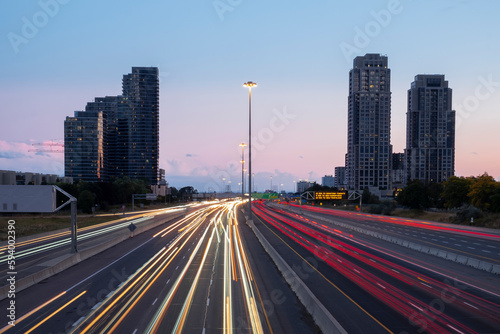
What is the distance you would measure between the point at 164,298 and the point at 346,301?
8.62 m

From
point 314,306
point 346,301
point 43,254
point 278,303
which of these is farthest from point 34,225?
point 314,306

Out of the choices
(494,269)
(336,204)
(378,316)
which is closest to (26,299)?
(378,316)

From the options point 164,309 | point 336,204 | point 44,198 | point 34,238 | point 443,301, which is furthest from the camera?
point 336,204

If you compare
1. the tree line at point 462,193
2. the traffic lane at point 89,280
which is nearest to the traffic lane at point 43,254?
the traffic lane at point 89,280

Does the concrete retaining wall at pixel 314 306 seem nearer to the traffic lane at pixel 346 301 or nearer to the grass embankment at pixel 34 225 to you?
the traffic lane at pixel 346 301

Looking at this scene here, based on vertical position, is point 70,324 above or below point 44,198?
below

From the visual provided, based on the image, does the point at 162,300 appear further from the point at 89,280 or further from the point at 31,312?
the point at 89,280

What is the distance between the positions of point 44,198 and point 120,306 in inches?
274

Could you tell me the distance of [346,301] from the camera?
736 inches

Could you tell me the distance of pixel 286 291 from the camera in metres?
21.0

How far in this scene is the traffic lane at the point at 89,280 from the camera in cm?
1873

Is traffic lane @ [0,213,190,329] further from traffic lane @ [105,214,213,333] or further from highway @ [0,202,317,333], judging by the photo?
traffic lane @ [105,214,213,333]

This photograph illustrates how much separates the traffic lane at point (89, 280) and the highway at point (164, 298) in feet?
0.14

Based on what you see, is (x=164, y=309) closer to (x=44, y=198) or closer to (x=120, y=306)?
(x=120, y=306)
